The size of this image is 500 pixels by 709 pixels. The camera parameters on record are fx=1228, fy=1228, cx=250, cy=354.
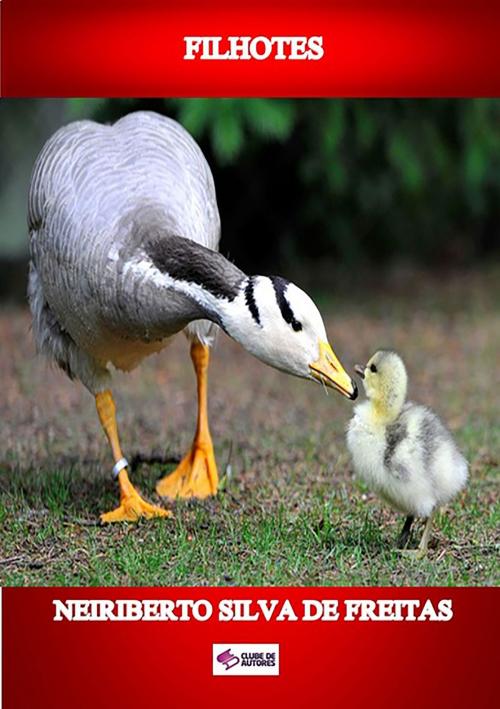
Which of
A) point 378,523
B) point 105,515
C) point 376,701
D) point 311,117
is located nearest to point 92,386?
point 105,515

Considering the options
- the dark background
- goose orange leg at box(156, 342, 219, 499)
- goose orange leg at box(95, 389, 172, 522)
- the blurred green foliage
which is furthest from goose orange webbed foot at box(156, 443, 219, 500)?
the dark background

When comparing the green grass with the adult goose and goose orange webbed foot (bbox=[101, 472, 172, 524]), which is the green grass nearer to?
goose orange webbed foot (bbox=[101, 472, 172, 524])

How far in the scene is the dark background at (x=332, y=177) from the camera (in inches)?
363

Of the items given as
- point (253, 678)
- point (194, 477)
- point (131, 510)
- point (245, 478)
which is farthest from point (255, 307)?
point (245, 478)

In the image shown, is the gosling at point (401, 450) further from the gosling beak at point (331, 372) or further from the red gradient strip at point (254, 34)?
the red gradient strip at point (254, 34)

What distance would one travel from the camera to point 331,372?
439 centimetres

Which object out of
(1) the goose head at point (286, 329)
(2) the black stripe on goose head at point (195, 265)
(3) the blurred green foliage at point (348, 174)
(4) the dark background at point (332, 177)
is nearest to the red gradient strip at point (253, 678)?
(1) the goose head at point (286, 329)

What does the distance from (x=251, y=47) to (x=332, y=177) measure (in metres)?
5.12

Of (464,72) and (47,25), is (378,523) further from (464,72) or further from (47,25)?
(47,25)

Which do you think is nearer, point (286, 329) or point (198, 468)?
point (286, 329)

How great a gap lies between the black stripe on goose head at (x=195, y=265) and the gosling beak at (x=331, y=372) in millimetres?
387

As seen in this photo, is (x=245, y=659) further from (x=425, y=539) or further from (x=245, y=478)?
(x=245, y=478)

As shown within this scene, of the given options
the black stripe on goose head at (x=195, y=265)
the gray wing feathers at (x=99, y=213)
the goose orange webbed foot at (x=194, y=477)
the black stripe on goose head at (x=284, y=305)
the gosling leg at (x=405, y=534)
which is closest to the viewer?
the black stripe on goose head at (x=284, y=305)

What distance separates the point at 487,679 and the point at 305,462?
7.65 feet
